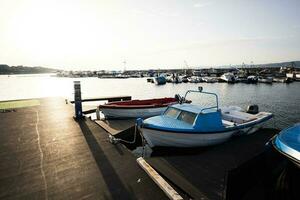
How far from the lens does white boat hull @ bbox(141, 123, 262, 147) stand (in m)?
10.2

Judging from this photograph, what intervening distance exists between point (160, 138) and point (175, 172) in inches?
134

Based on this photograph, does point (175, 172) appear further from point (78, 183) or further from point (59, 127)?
point (59, 127)

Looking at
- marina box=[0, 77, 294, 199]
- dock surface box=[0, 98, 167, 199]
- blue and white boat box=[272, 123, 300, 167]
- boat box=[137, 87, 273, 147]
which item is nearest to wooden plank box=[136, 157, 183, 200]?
marina box=[0, 77, 294, 199]

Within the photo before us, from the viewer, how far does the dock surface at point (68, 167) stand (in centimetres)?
560

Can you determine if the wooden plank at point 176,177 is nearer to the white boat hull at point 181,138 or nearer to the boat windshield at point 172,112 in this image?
the white boat hull at point 181,138

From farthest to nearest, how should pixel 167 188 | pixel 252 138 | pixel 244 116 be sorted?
pixel 244 116
pixel 252 138
pixel 167 188

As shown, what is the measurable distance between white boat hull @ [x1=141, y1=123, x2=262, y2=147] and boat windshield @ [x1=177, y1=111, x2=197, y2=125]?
2.51 feet

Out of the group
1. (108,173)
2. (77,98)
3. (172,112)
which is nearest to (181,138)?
(172,112)

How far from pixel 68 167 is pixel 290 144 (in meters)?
8.22

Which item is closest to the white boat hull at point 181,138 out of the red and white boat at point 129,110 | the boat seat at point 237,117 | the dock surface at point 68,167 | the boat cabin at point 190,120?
the boat cabin at point 190,120

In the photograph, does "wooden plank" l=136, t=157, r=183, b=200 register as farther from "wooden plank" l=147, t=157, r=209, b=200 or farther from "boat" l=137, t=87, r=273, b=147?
"boat" l=137, t=87, r=273, b=147

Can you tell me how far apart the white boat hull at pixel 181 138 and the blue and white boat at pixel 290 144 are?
259 centimetres

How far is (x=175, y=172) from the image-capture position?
7.16 m

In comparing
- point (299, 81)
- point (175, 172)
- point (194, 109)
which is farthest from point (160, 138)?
point (299, 81)
